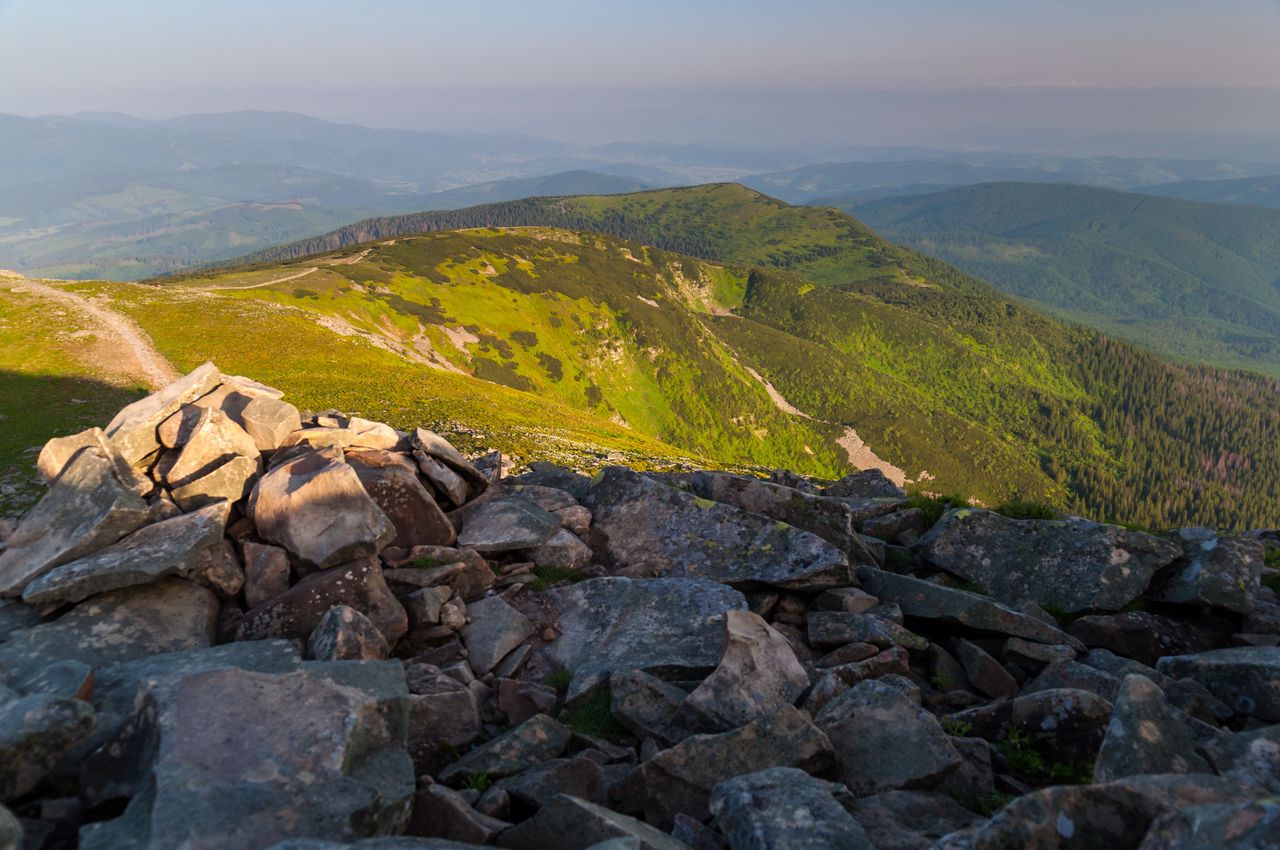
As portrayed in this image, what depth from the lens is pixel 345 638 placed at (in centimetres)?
1170

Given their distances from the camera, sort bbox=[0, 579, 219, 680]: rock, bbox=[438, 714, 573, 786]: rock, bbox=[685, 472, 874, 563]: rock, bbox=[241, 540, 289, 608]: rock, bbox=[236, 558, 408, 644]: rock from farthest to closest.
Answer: bbox=[685, 472, 874, 563]: rock → bbox=[241, 540, 289, 608]: rock → bbox=[236, 558, 408, 644]: rock → bbox=[0, 579, 219, 680]: rock → bbox=[438, 714, 573, 786]: rock

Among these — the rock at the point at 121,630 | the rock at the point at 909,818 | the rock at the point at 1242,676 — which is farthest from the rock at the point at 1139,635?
the rock at the point at 121,630

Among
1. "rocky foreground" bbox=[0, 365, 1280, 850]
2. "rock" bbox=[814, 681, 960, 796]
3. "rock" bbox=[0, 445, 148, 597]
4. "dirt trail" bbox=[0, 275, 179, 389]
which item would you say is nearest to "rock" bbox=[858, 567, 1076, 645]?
"rocky foreground" bbox=[0, 365, 1280, 850]

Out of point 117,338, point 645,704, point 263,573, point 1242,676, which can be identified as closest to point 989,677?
point 1242,676

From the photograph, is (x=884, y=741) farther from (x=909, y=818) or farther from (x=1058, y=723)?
(x=1058, y=723)

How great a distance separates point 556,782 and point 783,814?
3497 millimetres

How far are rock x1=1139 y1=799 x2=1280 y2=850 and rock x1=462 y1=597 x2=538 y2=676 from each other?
11.0m

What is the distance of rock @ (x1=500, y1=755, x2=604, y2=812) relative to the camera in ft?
30.8

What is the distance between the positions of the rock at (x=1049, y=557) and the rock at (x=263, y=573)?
1732cm

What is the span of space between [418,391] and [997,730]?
67.4 meters

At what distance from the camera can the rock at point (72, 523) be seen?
42.8 feet

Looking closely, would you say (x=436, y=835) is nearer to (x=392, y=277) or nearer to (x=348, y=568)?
(x=348, y=568)

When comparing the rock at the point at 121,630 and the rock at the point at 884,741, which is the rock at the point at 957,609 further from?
the rock at the point at 121,630

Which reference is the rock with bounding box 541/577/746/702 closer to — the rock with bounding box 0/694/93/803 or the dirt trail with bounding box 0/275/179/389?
the rock with bounding box 0/694/93/803
